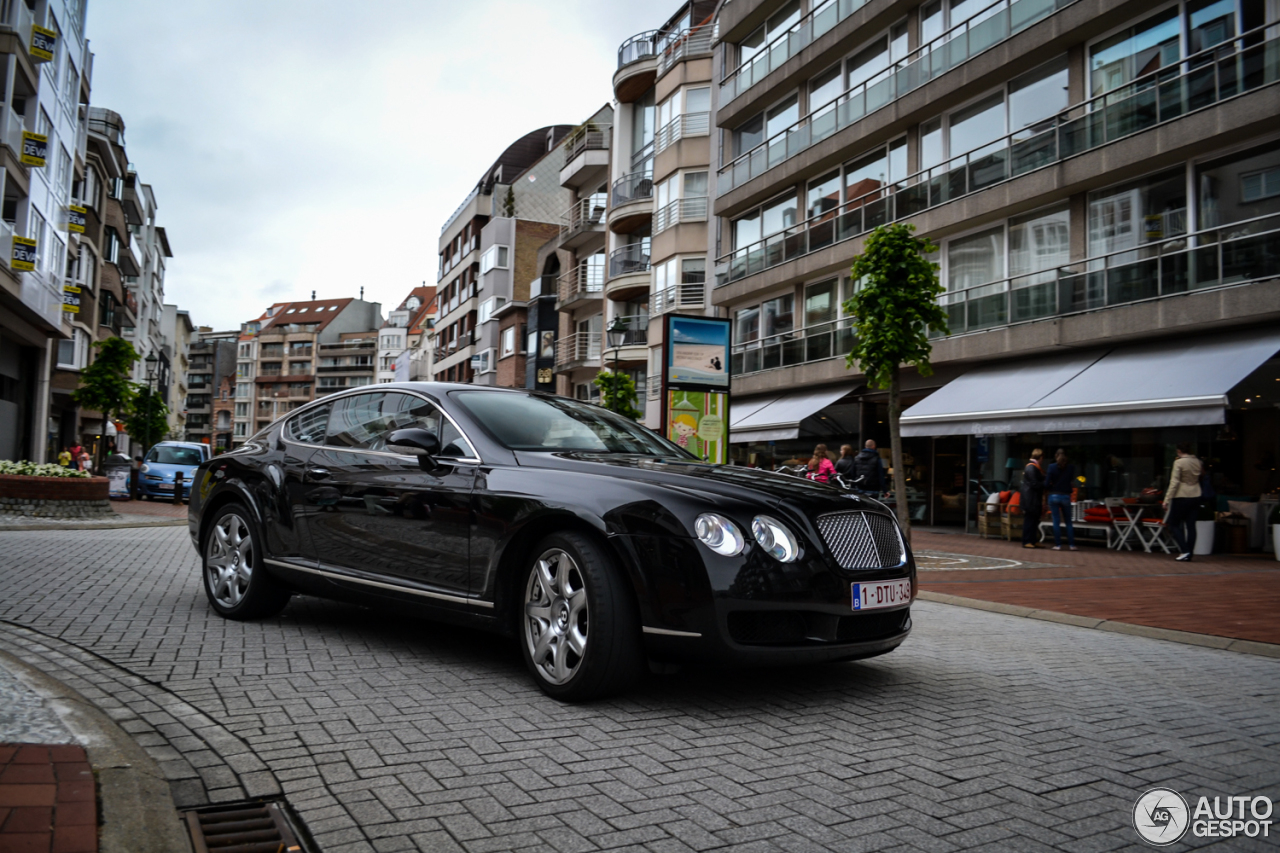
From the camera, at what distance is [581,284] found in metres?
44.6

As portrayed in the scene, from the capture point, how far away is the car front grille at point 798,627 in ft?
13.2

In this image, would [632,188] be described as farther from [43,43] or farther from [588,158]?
[43,43]

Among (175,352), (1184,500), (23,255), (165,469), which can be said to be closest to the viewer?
(1184,500)

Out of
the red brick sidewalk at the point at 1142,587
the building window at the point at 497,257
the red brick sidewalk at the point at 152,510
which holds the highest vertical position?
the building window at the point at 497,257

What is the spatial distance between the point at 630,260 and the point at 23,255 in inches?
783

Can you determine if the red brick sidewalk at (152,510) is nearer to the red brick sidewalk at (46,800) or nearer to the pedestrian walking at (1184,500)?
the pedestrian walking at (1184,500)

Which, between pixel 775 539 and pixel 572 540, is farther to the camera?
pixel 572 540

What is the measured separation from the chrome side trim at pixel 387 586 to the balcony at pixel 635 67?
34283mm

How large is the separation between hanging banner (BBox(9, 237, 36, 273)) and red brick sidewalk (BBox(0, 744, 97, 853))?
2659 centimetres

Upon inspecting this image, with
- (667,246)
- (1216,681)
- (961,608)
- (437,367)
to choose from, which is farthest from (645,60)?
(437,367)

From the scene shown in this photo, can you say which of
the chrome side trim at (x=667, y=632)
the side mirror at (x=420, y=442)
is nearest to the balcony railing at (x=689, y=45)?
the side mirror at (x=420, y=442)

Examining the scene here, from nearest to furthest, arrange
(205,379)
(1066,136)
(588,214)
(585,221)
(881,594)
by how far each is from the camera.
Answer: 1. (881,594)
2. (1066,136)
3. (585,221)
4. (588,214)
5. (205,379)

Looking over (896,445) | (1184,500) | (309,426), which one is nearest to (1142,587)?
(896,445)

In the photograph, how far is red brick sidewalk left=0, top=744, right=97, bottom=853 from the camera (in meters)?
2.42
